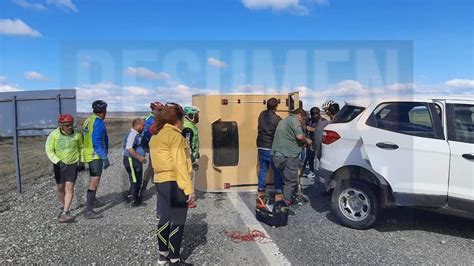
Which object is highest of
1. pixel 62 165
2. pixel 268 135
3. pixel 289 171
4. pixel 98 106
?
pixel 98 106

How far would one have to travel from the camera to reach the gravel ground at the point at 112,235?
16.2 ft

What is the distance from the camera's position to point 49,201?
8.16 meters

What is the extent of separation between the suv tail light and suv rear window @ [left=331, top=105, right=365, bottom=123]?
0.71 feet

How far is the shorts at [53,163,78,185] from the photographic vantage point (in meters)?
6.58

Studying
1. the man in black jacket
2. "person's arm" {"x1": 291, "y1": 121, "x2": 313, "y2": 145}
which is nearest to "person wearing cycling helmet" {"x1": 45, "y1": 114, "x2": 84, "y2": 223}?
the man in black jacket

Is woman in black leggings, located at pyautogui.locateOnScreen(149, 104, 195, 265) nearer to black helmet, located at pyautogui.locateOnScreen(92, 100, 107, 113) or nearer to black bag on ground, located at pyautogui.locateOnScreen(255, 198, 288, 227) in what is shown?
black bag on ground, located at pyautogui.locateOnScreen(255, 198, 288, 227)

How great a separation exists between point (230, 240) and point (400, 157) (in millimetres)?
2577

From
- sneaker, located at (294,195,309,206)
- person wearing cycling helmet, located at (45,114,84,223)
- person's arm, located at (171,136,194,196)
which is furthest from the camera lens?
sneaker, located at (294,195,309,206)

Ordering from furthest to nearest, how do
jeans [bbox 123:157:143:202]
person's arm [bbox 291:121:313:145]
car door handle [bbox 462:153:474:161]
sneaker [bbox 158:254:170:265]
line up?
jeans [bbox 123:157:143:202], person's arm [bbox 291:121:313:145], car door handle [bbox 462:153:474:161], sneaker [bbox 158:254:170:265]

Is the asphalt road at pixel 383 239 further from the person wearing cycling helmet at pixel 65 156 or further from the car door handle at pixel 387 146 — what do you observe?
the person wearing cycling helmet at pixel 65 156

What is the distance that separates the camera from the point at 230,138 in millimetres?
8609

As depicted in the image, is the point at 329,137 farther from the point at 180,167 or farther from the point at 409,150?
the point at 180,167

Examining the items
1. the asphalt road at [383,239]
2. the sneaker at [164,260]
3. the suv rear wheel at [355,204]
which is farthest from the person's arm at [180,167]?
the suv rear wheel at [355,204]

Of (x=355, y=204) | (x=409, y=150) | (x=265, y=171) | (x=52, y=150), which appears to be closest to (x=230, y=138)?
(x=265, y=171)
